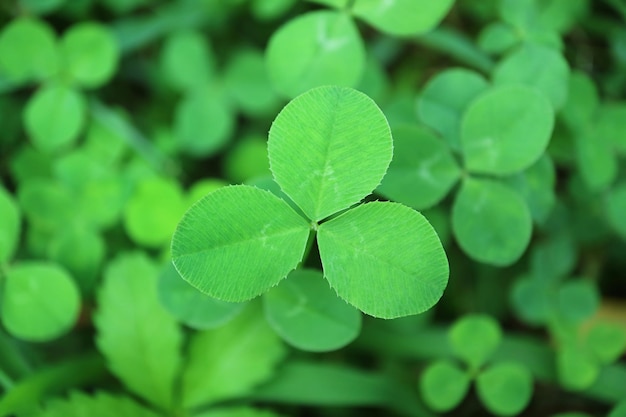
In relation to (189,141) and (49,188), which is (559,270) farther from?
(49,188)

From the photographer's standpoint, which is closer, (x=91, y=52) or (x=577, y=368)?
(x=577, y=368)

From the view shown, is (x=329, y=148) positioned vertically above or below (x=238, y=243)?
above

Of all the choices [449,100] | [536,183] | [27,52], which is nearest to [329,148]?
[449,100]

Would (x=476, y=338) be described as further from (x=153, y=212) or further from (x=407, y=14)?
(x=153, y=212)

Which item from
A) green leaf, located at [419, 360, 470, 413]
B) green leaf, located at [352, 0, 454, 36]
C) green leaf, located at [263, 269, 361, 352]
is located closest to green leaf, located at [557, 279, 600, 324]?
green leaf, located at [419, 360, 470, 413]

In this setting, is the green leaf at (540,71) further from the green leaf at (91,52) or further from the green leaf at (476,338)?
the green leaf at (91,52)

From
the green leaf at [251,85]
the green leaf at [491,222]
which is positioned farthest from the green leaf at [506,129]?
the green leaf at [251,85]
